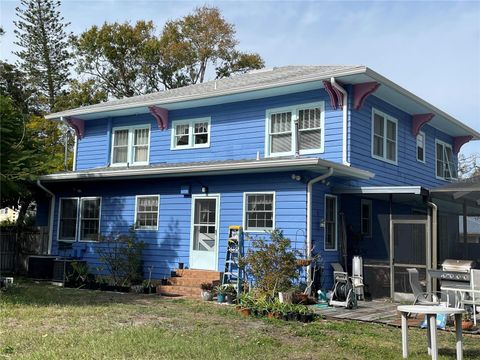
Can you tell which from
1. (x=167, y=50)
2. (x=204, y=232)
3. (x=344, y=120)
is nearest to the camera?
(x=344, y=120)

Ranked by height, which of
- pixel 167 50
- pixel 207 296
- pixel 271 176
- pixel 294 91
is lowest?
pixel 207 296

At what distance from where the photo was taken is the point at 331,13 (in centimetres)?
1077

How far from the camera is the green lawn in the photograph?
645cm

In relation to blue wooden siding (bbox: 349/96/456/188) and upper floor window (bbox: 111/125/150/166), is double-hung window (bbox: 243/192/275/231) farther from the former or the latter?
upper floor window (bbox: 111/125/150/166)

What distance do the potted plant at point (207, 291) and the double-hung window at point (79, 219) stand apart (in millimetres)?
4563

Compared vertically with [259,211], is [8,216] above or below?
above

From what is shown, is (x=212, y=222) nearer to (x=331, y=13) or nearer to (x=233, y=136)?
(x=233, y=136)

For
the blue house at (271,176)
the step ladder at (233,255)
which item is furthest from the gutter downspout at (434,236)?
the step ladder at (233,255)

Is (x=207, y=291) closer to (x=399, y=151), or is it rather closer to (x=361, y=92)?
(x=361, y=92)

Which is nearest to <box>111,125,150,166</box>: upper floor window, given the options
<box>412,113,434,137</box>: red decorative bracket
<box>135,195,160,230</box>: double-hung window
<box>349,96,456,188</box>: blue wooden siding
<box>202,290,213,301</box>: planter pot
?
<box>135,195,160,230</box>: double-hung window

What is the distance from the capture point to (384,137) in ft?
50.7

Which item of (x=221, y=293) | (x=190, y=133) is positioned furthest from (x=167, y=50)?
(x=221, y=293)

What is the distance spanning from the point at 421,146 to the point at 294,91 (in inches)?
222

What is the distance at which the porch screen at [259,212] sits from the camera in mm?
12992
